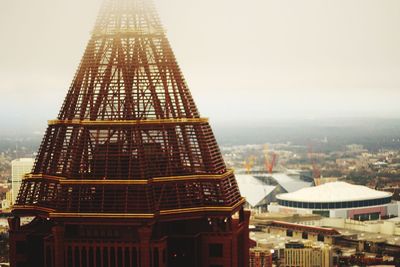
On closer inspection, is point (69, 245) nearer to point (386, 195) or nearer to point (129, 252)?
point (129, 252)

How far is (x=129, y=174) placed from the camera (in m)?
25.9

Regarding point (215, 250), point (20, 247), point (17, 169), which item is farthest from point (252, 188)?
point (215, 250)

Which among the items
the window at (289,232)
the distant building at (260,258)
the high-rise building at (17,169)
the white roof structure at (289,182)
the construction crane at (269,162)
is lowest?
the window at (289,232)

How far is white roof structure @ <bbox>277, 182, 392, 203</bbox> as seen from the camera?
88.2 meters

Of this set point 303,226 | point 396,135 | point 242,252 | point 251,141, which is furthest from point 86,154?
point 251,141

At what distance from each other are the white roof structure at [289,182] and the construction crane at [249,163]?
11.4ft

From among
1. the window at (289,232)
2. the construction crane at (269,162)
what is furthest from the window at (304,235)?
the construction crane at (269,162)

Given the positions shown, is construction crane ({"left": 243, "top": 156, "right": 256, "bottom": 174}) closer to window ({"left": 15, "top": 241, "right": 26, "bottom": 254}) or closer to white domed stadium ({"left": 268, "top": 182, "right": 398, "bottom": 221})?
white domed stadium ({"left": 268, "top": 182, "right": 398, "bottom": 221})

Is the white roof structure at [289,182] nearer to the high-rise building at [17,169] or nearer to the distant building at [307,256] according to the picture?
the distant building at [307,256]

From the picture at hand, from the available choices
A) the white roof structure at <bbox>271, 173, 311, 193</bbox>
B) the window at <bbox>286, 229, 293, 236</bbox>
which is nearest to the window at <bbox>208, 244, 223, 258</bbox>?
the window at <bbox>286, 229, 293, 236</bbox>

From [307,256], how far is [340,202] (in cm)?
3176

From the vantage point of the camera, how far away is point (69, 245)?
2567 cm

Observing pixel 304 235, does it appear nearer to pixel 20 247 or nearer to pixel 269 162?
pixel 269 162

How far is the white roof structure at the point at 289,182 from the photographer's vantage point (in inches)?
3861
